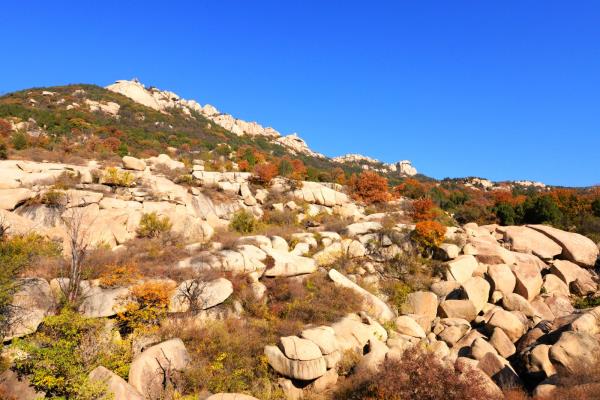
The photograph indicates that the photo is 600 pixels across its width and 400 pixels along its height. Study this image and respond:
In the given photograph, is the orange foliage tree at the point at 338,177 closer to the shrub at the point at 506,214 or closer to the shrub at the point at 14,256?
the shrub at the point at 506,214

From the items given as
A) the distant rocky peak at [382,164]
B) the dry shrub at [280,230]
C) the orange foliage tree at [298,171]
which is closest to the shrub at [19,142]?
the dry shrub at [280,230]

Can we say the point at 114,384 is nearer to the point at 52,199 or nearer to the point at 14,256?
the point at 14,256

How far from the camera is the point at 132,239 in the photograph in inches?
675

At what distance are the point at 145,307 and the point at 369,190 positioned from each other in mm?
23873

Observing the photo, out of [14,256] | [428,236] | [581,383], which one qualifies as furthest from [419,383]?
[14,256]

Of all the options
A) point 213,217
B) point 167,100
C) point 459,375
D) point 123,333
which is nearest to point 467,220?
point 213,217

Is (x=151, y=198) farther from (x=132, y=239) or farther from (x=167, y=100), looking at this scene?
(x=167, y=100)

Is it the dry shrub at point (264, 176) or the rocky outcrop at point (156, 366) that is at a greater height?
the dry shrub at point (264, 176)

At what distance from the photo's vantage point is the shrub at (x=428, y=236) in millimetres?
20297

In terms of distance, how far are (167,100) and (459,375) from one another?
86.3m

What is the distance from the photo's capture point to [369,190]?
3203 centimetres

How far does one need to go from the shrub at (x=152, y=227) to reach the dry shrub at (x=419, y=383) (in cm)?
1219

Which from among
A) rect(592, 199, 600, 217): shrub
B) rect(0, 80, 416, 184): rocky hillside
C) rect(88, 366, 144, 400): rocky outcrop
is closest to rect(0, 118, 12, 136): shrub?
rect(0, 80, 416, 184): rocky hillside

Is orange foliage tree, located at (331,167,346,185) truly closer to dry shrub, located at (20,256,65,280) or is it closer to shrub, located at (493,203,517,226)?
shrub, located at (493,203,517,226)
